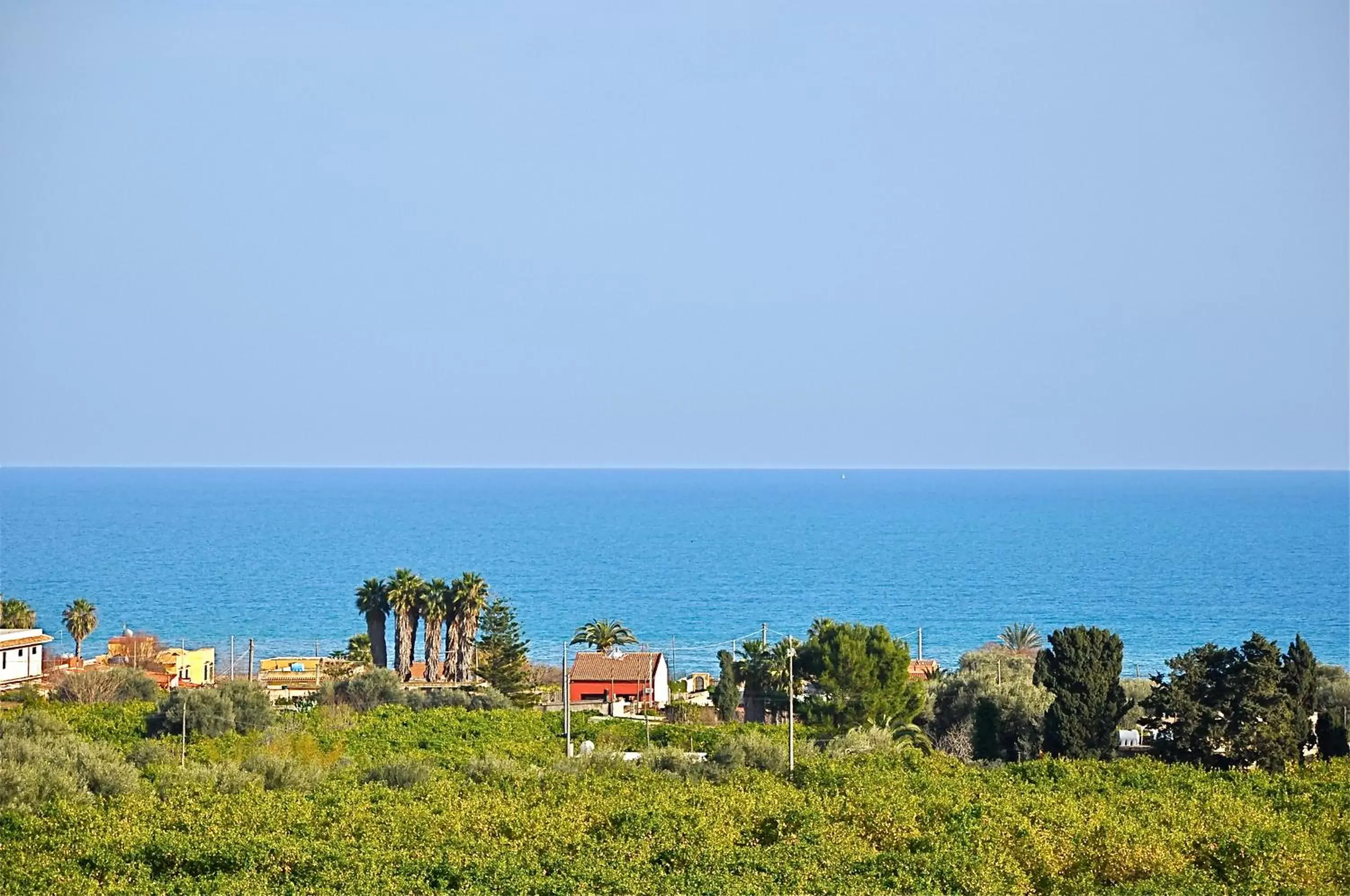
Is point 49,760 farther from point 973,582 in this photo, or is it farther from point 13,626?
point 973,582

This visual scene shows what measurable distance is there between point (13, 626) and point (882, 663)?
30020mm

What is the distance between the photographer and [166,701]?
3478 cm

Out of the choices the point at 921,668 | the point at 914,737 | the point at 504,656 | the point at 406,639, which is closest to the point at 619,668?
the point at 504,656

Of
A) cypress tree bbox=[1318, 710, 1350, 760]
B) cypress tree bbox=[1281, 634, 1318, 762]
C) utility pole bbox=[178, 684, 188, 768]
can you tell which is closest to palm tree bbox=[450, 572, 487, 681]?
utility pole bbox=[178, 684, 188, 768]

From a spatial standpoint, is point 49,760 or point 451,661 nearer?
point 49,760

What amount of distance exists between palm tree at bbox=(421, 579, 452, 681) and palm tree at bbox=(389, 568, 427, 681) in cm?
32

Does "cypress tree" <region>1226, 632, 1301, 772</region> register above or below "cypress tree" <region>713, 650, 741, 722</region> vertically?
above

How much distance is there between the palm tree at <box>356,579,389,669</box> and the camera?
169 ft

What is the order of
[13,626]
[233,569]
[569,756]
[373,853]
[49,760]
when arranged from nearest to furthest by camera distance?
1. [373,853]
2. [49,760]
3. [569,756]
4. [13,626]
5. [233,569]

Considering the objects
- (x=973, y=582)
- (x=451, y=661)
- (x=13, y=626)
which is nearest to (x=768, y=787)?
(x=451, y=661)

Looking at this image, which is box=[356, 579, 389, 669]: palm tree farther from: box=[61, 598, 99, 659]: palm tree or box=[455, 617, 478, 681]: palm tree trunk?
box=[61, 598, 99, 659]: palm tree

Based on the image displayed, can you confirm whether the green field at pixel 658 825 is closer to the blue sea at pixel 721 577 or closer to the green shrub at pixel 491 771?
the green shrub at pixel 491 771

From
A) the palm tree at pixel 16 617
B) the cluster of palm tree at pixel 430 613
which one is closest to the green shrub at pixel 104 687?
the palm tree at pixel 16 617

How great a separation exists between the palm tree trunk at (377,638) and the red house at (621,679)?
24.7 feet
